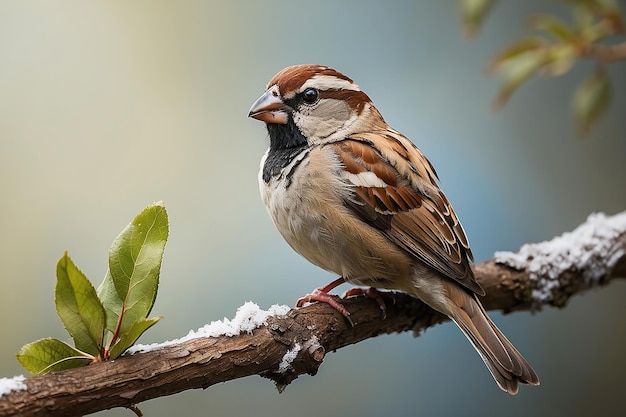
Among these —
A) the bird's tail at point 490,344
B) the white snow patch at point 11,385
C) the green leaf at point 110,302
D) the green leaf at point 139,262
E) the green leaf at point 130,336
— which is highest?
the bird's tail at point 490,344

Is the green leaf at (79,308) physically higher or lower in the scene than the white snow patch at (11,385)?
higher

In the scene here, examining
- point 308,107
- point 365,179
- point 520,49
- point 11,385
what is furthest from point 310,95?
point 11,385

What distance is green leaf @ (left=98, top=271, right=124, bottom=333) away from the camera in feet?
3.47

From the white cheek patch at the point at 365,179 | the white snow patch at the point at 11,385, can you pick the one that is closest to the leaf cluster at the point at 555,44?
the white cheek patch at the point at 365,179

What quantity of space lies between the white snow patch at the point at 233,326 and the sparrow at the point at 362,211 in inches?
8.4

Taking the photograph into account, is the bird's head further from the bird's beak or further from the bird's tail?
the bird's tail

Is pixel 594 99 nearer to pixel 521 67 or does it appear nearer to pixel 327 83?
pixel 521 67

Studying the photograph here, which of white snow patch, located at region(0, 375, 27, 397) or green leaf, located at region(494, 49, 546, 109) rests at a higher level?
green leaf, located at region(494, 49, 546, 109)

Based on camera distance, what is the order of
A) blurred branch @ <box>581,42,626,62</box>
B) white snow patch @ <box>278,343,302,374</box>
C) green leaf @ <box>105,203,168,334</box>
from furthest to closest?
1. blurred branch @ <box>581,42,626,62</box>
2. white snow patch @ <box>278,343,302,374</box>
3. green leaf @ <box>105,203,168,334</box>

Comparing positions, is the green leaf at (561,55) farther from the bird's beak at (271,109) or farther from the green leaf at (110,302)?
the green leaf at (110,302)

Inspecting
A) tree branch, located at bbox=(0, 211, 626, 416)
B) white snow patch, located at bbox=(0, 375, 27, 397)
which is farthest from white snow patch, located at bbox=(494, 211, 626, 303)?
white snow patch, located at bbox=(0, 375, 27, 397)

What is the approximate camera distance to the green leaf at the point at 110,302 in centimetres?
106

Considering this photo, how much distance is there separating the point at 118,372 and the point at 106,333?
67mm

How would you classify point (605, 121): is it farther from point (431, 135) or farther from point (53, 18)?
point (53, 18)
